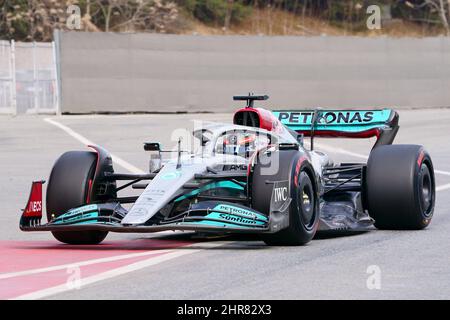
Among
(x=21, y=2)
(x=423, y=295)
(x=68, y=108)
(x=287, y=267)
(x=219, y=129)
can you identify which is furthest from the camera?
(x=21, y=2)

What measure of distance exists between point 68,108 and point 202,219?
21.3 m

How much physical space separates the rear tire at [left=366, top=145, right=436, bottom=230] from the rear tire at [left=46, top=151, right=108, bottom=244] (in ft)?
9.37

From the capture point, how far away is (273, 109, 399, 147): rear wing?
13.6 meters

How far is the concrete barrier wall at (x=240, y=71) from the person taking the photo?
31.0 m

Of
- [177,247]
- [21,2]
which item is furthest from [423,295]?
[21,2]

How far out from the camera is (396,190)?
1183 centimetres

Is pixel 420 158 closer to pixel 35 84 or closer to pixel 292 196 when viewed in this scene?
pixel 292 196

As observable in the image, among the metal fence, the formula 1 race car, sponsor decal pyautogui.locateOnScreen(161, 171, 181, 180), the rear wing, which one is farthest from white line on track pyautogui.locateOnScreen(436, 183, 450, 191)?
the metal fence

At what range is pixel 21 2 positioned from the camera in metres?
40.3

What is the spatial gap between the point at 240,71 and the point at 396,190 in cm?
2030

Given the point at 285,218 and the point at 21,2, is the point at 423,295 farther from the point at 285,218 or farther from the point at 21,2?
the point at 21,2

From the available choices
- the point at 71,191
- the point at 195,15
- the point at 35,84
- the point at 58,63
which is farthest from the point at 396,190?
the point at 195,15

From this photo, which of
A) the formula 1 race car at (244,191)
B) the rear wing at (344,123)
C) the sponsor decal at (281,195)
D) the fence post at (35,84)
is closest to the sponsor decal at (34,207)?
the formula 1 race car at (244,191)

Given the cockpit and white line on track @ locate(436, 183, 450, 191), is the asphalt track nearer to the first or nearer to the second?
the cockpit
